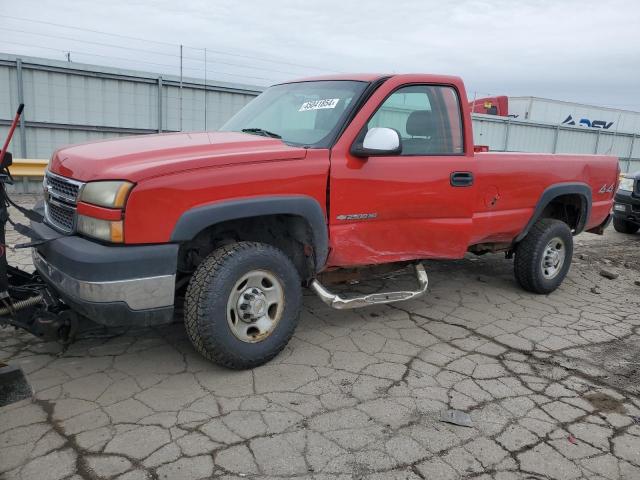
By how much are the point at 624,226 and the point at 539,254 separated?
5.89m

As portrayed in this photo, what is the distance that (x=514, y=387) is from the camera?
3.50 meters

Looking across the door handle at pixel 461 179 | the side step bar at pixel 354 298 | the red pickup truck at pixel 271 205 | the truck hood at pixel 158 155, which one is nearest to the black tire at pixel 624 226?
the red pickup truck at pixel 271 205

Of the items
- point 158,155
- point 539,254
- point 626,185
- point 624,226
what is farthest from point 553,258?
point 624,226

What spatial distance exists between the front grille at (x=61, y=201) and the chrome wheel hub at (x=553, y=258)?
14.6 ft

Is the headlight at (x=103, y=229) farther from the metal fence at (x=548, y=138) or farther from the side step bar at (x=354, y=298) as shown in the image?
the metal fence at (x=548, y=138)

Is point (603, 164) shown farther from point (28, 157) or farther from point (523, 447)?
point (28, 157)

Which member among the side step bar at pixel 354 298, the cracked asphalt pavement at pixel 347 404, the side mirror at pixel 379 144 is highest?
the side mirror at pixel 379 144

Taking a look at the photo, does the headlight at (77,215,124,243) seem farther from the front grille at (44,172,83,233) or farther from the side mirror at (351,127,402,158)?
the side mirror at (351,127,402,158)

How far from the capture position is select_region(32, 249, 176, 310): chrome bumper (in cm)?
293

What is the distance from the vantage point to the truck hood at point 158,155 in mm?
3045

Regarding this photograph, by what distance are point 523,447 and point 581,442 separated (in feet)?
1.18

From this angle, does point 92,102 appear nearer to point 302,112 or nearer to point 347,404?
point 302,112

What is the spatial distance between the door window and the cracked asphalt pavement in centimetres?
151

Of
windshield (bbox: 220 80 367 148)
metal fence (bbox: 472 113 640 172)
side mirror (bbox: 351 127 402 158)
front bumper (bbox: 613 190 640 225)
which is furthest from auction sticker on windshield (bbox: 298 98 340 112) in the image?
metal fence (bbox: 472 113 640 172)
